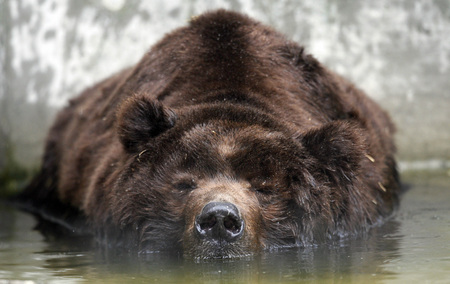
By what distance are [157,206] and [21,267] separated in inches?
38.9

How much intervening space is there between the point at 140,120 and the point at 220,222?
1025mm

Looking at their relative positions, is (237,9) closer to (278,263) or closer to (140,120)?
(140,120)

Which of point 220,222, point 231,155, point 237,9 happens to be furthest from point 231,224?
point 237,9

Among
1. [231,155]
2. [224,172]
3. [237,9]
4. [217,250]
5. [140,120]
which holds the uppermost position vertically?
[237,9]

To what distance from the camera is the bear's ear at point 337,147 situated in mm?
5098

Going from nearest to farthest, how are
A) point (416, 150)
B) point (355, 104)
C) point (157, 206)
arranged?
point (157, 206) → point (355, 104) → point (416, 150)

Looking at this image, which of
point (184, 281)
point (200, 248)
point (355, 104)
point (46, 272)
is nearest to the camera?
point (184, 281)

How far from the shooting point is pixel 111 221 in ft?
18.2

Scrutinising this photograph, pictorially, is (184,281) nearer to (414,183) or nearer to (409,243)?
(409,243)

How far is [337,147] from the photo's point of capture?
16.9ft

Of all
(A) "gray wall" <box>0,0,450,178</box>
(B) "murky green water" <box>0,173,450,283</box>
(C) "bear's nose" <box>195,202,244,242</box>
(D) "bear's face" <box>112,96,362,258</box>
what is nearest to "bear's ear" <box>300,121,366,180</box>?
(D) "bear's face" <box>112,96,362,258</box>

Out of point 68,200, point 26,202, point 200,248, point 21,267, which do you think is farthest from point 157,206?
point 26,202

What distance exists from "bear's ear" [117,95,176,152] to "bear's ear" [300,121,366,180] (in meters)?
0.96

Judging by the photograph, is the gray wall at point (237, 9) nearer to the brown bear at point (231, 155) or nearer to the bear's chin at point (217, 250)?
the brown bear at point (231, 155)
